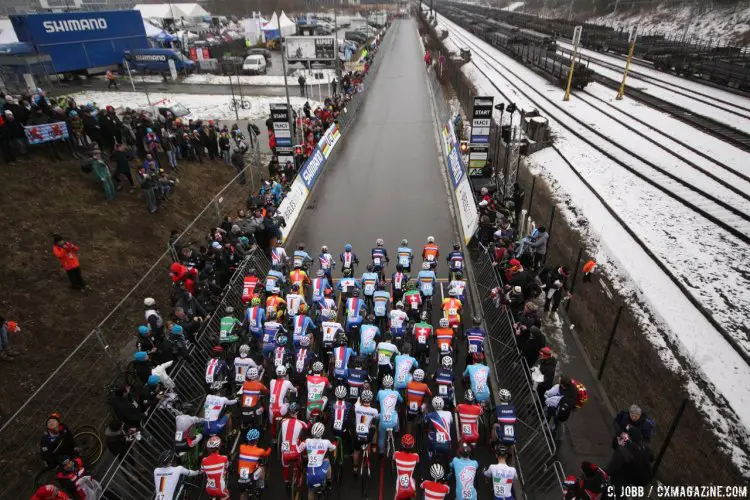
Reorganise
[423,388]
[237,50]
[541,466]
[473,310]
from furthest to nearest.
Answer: [237,50] < [473,310] < [423,388] < [541,466]

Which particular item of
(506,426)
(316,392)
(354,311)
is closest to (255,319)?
(354,311)

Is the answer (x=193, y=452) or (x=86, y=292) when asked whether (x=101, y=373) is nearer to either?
(x=86, y=292)

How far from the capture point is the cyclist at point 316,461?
667cm

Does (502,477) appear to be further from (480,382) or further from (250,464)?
(250,464)

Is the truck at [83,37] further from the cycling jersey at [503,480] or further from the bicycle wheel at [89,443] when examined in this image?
the cycling jersey at [503,480]

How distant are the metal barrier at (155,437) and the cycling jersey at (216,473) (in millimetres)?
1306

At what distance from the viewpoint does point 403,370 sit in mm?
8211

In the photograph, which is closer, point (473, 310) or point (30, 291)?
point (30, 291)

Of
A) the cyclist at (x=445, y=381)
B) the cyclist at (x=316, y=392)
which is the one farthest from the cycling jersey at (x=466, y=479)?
the cyclist at (x=316, y=392)

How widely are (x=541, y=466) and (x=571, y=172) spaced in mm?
15278

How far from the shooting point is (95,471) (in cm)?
762

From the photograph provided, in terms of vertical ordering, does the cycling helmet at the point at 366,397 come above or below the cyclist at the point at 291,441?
above

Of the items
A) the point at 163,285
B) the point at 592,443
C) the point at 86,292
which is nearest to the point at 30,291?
the point at 86,292

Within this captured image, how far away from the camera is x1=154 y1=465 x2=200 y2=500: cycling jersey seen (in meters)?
6.26
